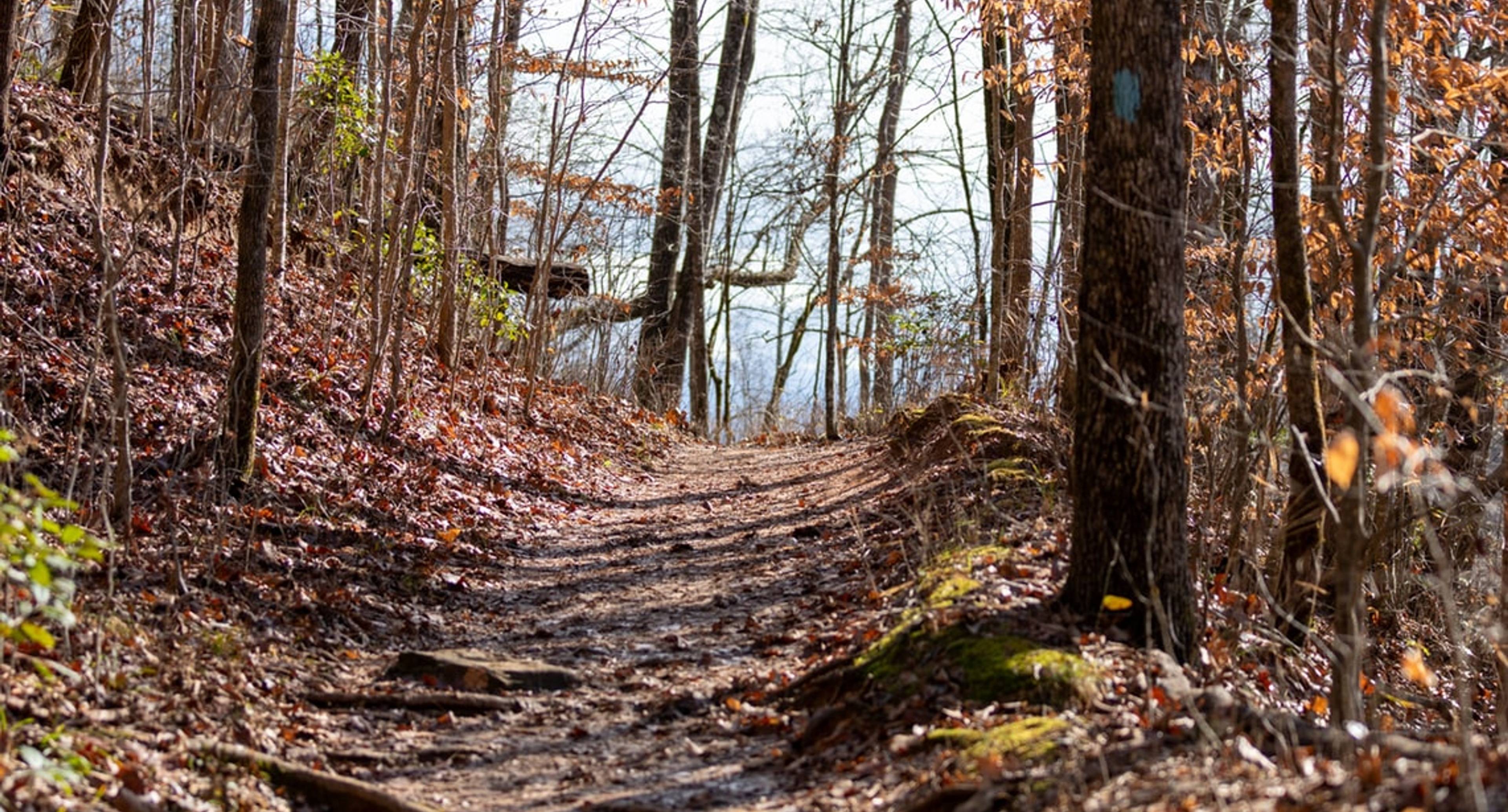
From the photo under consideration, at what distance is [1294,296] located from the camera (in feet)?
22.7

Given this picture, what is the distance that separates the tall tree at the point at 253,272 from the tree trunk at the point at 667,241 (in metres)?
11.1

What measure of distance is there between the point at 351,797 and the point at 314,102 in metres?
9.61

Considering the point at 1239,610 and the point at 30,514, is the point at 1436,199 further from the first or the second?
the point at 30,514

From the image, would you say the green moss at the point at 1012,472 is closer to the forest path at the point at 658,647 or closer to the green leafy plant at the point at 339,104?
the forest path at the point at 658,647

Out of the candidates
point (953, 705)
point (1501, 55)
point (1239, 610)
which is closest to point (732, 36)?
point (1501, 55)

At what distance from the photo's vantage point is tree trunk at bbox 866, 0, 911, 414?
1956 centimetres

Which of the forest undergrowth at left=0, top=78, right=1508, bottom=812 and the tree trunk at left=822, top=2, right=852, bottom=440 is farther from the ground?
the tree trunk at left=822, top=2, right=852, bottom=440

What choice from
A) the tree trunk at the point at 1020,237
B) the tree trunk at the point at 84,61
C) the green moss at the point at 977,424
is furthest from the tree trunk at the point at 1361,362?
the tree trunk at the point at 84,61

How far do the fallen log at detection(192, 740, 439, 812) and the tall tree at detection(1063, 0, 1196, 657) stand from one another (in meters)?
Result: 3.23

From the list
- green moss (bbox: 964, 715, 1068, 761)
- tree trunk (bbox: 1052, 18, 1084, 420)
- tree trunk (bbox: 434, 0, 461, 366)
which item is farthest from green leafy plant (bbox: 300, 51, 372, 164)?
green moss (bbox: 964, 715, 1068, 761)

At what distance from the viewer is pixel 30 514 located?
3953 mm

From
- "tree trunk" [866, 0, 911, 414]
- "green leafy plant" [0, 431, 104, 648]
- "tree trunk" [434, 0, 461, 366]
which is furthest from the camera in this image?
"tree trunk" [866, 0, 911, 414]

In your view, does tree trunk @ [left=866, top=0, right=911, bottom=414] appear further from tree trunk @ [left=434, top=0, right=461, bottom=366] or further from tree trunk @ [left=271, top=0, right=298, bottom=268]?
tree trunk @ [left=271, top=0, right=298, bottom=268]

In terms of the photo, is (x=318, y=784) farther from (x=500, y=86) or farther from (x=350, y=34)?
(x=500, y=86)
